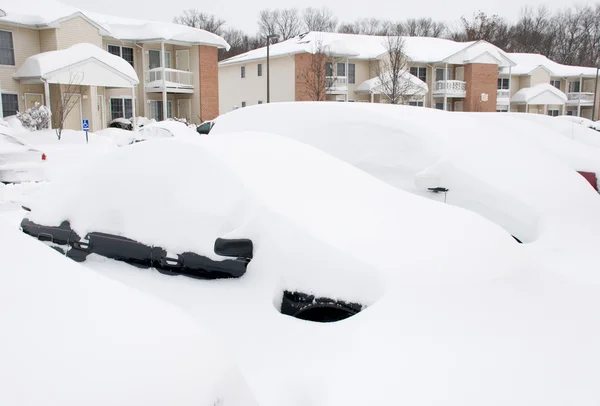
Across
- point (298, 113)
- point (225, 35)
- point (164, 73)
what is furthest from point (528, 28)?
point (298, 113)

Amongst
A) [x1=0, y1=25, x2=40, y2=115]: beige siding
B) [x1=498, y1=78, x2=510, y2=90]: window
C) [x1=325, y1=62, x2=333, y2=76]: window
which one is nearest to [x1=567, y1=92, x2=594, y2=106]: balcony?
[x1=498, y1=78, x2=510, y2=90]: window

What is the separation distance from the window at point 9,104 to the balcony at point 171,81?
8.17 meters

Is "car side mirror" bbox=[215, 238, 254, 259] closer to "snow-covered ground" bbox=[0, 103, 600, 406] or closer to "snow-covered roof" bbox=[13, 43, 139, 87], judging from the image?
"snow-covered ground" bbox=[0, 103, 600, 406]

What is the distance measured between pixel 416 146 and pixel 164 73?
26958 mm

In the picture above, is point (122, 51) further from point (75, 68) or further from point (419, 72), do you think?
point (419, 72)

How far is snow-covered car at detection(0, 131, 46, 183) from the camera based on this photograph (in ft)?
32.6

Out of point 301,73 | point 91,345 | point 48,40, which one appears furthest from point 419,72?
point 91,345

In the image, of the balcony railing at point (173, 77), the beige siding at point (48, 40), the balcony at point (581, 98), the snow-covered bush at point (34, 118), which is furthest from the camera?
the balcony at point (581, 98)

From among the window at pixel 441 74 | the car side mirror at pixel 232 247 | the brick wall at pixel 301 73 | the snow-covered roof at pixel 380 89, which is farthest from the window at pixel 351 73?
the car side mirror at pixel 232 247

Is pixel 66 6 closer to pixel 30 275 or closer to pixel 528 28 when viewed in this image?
pixel 30 275

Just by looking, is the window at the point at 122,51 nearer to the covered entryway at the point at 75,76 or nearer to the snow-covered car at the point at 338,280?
the covered entryway at the point at 75,76

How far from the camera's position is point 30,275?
77.8 inches

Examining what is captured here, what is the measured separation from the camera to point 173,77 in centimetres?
3212

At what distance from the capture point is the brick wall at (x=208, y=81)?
3272 cm
